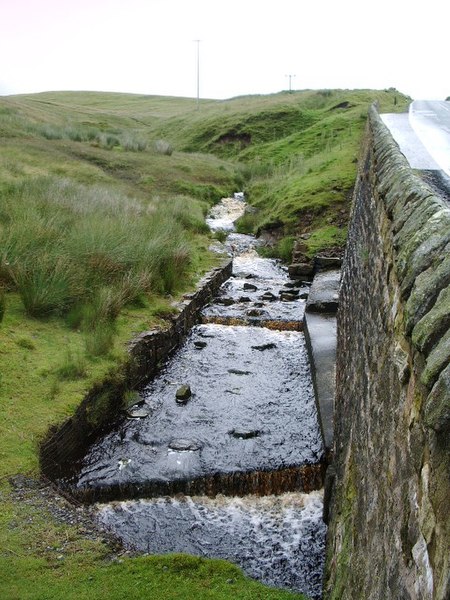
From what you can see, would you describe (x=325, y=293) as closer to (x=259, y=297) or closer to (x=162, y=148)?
(x=259, y=297)

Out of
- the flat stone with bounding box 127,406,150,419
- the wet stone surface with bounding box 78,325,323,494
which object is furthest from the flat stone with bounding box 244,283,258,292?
the flat stone with bounding box 127,406,150,419

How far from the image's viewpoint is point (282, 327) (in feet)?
43.4

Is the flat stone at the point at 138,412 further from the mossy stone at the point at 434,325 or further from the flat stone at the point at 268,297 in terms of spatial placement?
the mossy stone at the point at 434,325

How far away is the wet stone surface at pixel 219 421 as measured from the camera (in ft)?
25.7

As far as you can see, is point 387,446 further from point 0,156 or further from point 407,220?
point 0,156

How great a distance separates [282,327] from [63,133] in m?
25.1

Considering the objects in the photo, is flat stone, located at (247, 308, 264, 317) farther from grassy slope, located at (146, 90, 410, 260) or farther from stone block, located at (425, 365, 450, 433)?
stone block, located at (425, 365, 450, 433)

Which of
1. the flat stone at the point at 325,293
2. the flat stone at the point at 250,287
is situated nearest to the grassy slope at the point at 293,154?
the flat stone at the point at 325,293

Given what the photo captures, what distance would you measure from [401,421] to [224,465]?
18.0ft

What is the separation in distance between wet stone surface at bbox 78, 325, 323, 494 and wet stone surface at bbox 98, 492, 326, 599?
0.43 meters

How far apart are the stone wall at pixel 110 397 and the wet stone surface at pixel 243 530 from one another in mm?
903

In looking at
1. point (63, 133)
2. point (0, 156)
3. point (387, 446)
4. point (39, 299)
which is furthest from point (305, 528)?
point (63, 133)

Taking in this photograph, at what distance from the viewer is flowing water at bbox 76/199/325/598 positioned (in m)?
6.61

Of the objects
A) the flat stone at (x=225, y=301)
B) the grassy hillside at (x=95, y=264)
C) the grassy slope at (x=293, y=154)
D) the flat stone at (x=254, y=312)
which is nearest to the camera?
the grassy hillside at (x=95, y=264)
